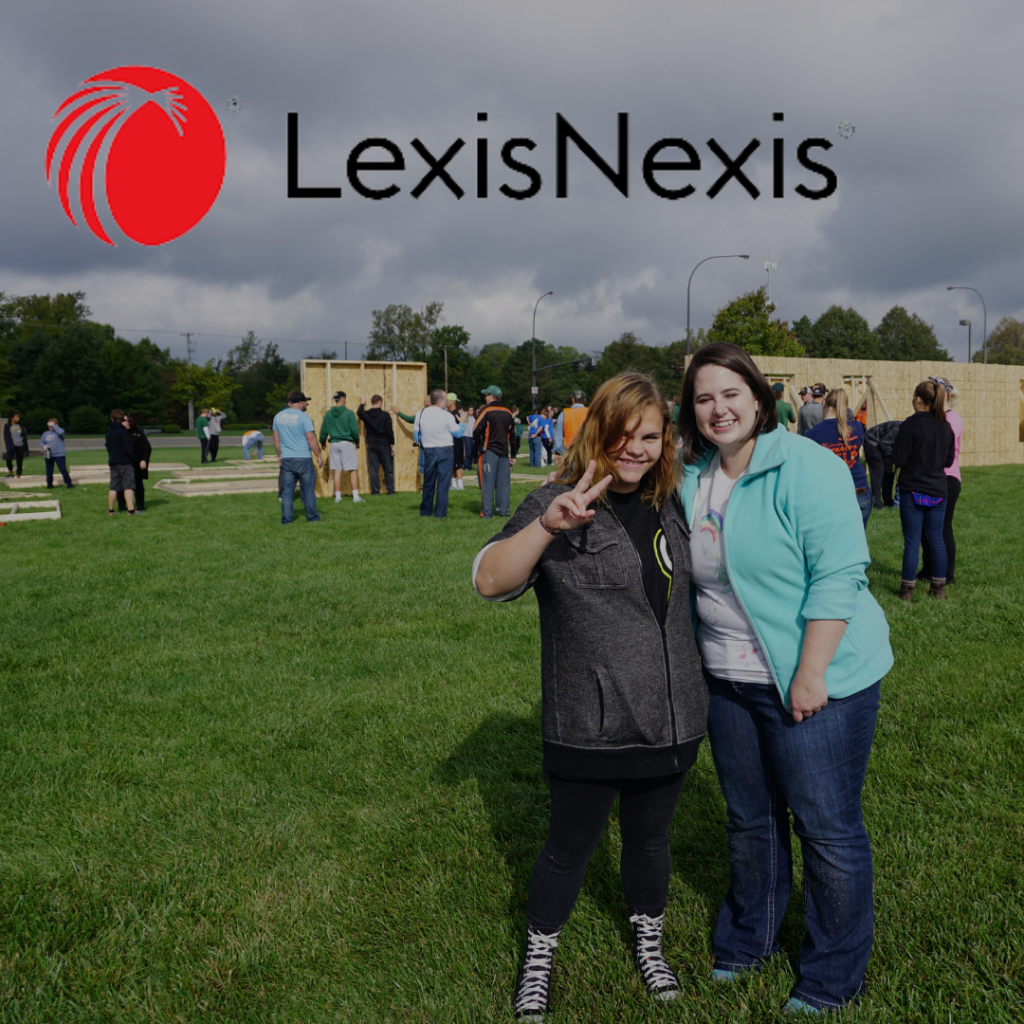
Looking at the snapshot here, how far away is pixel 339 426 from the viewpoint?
607 inches

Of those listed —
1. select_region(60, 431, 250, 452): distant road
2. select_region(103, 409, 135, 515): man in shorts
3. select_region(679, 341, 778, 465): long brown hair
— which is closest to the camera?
select_region(679, 341, 778, 465): long brown hair

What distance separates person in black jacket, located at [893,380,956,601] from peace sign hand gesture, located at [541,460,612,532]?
5.89 meters

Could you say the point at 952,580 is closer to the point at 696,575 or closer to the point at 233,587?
the point at 696,575

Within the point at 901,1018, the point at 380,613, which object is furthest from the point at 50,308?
the point at 901,1018

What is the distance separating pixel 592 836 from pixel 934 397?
6.12 m

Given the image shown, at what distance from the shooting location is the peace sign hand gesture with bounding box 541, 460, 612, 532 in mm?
2014

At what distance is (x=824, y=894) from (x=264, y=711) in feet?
11.6

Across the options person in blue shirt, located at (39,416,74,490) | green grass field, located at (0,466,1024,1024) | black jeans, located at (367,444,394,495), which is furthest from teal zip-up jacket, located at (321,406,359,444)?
green grass field, located at (0,466,1024,1024)

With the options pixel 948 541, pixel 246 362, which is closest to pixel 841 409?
pixel 948 541

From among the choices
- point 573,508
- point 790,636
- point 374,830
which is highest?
point 573,508

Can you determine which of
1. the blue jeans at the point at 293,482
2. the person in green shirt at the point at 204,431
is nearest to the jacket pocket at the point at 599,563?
the blue jeans at the point at 293,482

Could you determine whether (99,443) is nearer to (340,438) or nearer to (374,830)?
(340,438)

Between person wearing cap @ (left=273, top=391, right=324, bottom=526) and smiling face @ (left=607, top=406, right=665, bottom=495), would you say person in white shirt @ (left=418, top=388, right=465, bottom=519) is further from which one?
smiling face @ (left=607, top=406, right=665, bottom=495)

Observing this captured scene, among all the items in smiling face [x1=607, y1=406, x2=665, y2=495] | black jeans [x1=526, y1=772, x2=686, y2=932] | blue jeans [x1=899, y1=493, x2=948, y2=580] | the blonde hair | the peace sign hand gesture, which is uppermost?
the blonde hair
